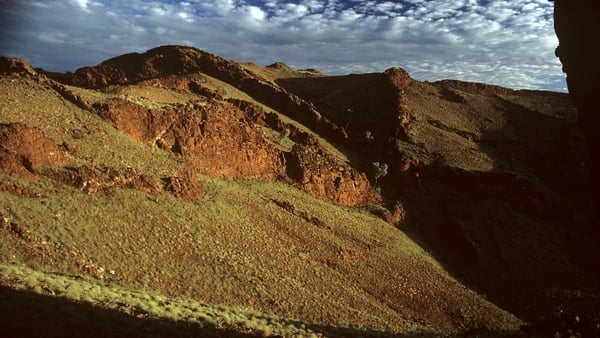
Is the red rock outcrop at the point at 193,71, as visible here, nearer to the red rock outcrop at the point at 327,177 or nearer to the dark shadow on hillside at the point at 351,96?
the dark shadow on hillside at the point at 351,96

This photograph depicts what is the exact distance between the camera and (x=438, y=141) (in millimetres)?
53125

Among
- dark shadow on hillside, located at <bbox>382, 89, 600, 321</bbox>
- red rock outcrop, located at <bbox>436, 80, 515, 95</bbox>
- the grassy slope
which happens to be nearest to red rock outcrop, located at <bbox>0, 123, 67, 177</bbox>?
the grassy slope

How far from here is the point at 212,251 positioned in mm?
24016

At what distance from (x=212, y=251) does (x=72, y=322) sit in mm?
13171

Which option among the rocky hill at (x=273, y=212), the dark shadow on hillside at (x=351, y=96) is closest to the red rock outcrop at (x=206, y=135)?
the rocky hill at (x=273, y=212)

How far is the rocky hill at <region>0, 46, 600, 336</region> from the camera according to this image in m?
18.8

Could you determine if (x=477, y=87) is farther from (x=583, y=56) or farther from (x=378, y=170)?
(x=583, y=56)

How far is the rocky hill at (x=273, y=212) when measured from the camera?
18828mm

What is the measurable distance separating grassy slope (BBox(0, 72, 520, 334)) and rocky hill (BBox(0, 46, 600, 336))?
0.10 m

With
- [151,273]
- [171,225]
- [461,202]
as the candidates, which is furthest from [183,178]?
[461,202]

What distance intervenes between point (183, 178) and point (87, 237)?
8169 millimetres

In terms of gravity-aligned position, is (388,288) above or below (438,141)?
below

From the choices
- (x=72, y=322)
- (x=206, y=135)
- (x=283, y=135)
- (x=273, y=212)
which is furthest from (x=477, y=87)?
(x=72, y=322)

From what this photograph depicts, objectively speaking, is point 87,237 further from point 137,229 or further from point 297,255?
point 297,255
